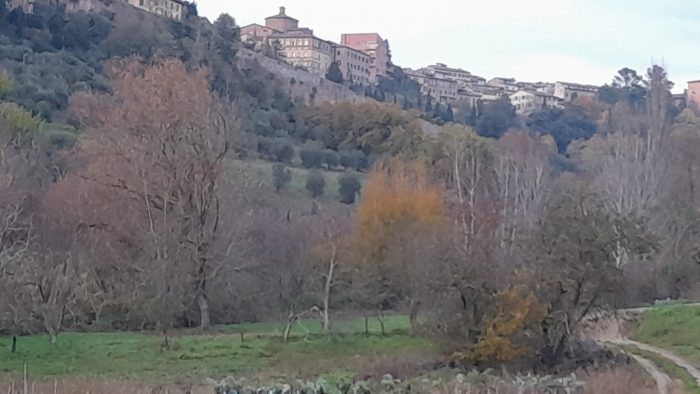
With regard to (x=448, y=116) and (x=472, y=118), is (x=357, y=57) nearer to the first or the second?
(x=448, y=116)

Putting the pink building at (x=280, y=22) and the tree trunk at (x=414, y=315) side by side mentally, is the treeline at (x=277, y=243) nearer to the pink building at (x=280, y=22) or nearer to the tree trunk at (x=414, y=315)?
the tree trunk at (x=414, y=315)

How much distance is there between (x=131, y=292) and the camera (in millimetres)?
31750

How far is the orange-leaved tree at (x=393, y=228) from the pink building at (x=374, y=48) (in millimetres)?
82577

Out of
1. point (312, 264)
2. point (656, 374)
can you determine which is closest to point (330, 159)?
point (312, 264)

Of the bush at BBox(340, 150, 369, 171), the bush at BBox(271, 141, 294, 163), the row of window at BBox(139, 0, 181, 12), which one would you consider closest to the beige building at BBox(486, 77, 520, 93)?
the row of window at BBox(139, 0, 181, 12)

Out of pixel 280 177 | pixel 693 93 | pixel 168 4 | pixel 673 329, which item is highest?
pixel 168 4

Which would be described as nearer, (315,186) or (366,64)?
(315,186)

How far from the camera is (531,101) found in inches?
4781

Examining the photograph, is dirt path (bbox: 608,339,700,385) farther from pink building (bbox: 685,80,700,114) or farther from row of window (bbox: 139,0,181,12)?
pink building (bbox: 685,80,700,114)

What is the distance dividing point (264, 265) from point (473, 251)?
10.9 m

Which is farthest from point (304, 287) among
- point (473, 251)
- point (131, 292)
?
point (473, 251)

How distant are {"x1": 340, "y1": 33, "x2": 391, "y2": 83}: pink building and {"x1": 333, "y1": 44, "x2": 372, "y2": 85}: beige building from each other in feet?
3.28

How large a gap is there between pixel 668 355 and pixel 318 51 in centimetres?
9114

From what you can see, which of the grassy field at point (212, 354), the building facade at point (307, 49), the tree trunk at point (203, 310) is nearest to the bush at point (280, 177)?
the tree trunk at point (203, 310)
